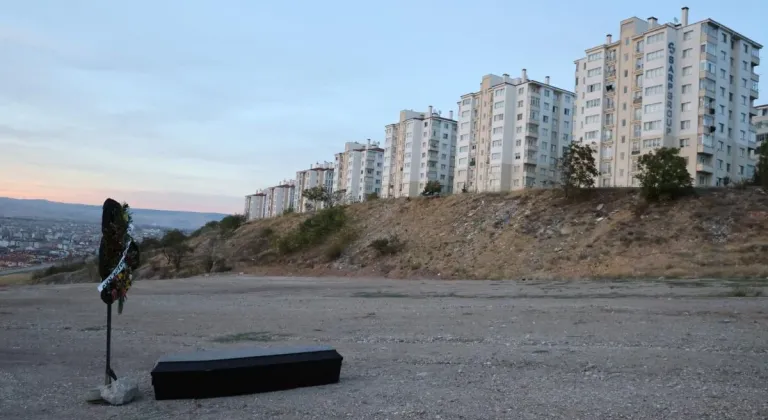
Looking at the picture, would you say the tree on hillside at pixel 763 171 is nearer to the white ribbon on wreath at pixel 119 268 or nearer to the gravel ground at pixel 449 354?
the gravel ground at pixel 449 354

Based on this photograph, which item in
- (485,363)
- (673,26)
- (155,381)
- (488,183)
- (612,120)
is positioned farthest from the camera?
(488,183)

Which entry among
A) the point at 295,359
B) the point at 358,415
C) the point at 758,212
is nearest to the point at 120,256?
the point at 295,359

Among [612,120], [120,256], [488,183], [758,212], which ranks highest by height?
[612,120]

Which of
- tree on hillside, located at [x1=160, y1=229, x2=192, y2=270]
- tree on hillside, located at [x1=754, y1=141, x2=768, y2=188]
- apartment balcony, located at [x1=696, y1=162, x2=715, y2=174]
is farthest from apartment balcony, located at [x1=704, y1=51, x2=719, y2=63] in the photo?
tree on hillside, located at [x1=160, y1=229, x2=192, y2=270]

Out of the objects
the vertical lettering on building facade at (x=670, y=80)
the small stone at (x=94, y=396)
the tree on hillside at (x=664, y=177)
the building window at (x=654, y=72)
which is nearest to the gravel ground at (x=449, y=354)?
the small stone at (x=94, y=396)

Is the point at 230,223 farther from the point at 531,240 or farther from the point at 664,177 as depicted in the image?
the point at 664,177

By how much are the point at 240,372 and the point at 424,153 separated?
10792 centimetres

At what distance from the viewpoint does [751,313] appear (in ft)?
48.0

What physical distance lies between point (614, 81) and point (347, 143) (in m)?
89.6

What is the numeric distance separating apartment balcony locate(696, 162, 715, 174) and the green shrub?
40904 mm

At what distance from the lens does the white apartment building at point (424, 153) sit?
113m

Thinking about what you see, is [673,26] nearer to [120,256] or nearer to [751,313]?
[751,313]

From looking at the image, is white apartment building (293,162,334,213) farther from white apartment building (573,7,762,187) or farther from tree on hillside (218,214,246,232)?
white apartment building (573,7,762,187)

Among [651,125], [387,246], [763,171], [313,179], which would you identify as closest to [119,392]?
[387,246]
